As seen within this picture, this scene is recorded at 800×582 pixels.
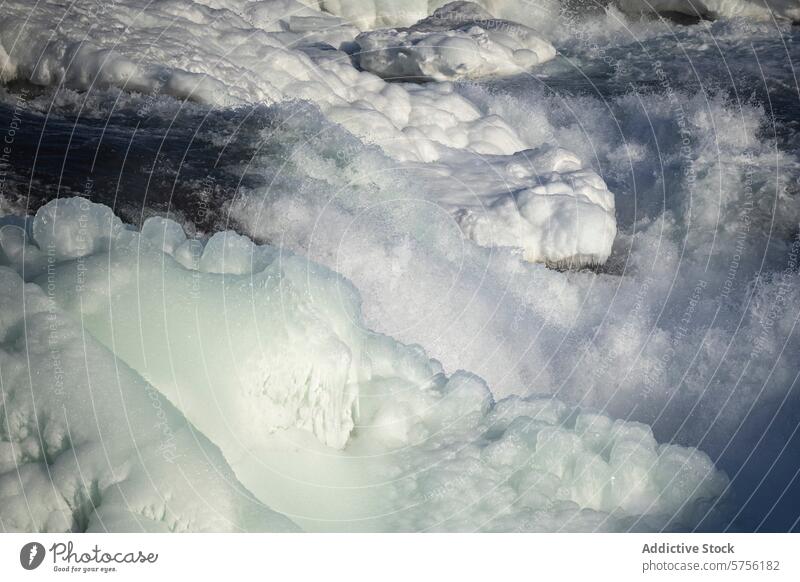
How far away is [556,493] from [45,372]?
1.22 m

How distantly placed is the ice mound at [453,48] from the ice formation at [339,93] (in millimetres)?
284

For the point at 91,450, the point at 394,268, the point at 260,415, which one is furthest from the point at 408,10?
the point at 91,450

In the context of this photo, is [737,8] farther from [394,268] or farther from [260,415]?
[260,415]

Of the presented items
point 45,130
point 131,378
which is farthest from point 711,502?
point 45,130

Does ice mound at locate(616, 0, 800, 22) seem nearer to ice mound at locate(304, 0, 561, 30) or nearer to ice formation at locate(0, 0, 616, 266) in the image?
ice mound at locate(304, 0, 561, 30)

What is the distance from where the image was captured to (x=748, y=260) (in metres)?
3.83

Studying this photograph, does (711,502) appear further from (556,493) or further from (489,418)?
(489,418)

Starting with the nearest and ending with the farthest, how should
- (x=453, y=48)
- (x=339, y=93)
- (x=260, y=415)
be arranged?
(x=260, y=415) < (x=339, y=93) < (x=453, y=48)

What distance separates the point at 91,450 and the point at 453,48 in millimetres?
3350

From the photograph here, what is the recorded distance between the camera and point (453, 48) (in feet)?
15.6

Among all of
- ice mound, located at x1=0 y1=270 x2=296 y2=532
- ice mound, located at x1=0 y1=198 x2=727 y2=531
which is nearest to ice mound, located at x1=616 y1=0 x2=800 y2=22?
ice mound, located at x1=0 y1=198 x2=727 y2=531

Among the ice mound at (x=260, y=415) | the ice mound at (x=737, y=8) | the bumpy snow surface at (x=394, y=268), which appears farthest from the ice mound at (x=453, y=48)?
the ice mound at (x=260, y=415)

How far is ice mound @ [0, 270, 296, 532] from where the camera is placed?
186 centimetres

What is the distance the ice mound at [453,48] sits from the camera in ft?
15.3
